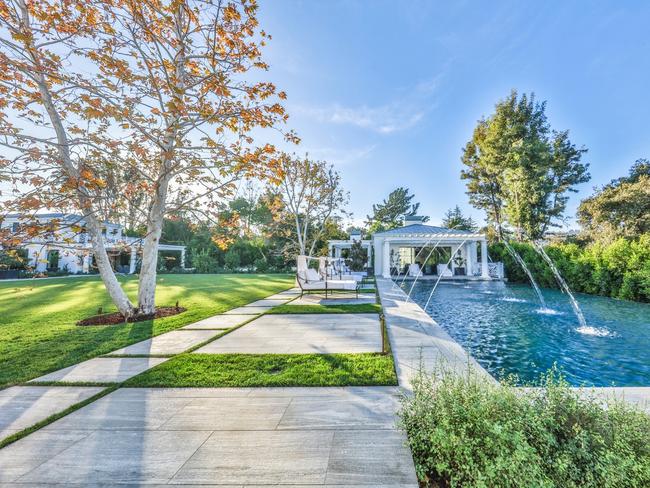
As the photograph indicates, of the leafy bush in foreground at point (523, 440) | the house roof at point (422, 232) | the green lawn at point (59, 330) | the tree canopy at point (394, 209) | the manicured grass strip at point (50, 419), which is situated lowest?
the green lawn at point (59, 330)

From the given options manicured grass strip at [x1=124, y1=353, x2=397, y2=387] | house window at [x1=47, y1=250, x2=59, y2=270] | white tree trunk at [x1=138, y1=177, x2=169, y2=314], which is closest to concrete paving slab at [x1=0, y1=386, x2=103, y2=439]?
manicured grass strip at [x1=124, y1=353, x2=397, y2=387]

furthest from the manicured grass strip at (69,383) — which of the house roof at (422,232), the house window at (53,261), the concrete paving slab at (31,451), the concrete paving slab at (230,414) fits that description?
the house window at (53,261)

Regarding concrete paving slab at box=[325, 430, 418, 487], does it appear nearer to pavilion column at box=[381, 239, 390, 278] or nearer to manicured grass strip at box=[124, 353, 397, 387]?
manicured grass strip at box=[124, 353, 397, 387]

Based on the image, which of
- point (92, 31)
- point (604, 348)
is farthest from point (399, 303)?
point (92, 31)

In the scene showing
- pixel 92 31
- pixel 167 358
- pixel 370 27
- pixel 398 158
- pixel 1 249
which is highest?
pixel 370 27

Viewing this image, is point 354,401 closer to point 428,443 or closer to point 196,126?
point 428,443

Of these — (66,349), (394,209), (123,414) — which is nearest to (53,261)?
(66,349)

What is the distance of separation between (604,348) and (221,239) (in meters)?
8.58

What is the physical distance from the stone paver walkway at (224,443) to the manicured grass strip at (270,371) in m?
0.28

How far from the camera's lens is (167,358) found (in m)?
4.25

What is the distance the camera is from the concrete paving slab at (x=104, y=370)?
351cm

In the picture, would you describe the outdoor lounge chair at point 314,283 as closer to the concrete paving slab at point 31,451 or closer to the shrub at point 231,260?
the concrete paving slab at point 31,451

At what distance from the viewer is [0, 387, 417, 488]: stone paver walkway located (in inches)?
73.0

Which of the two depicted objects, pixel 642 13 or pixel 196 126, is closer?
pixel 196 126
